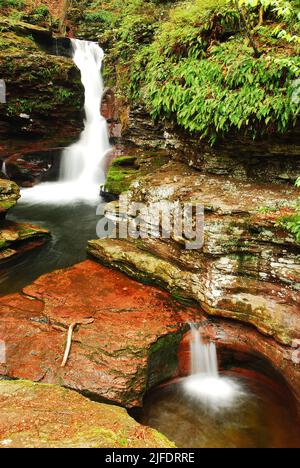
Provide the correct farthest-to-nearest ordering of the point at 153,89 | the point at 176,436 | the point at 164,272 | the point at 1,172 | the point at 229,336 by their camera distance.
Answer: the point at 1,172, the point at 153,89, the point at 164,272, the point at 229,336, the point at 176,436

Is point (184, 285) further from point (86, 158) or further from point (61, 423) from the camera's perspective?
point (86, 158)

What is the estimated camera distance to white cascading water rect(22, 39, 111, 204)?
1211 cm

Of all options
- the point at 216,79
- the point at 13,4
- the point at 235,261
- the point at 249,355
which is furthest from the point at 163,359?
the point at 13,4

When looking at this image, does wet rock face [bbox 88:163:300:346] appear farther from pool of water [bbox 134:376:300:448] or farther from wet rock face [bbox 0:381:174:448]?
wet rock face [bbox 0:381:174:448]

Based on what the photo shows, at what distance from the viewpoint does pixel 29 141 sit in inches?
516

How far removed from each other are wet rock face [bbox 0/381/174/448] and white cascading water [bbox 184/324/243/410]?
1674 millimetres

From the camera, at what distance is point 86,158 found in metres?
13.1

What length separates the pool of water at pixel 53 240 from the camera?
718 centimetres

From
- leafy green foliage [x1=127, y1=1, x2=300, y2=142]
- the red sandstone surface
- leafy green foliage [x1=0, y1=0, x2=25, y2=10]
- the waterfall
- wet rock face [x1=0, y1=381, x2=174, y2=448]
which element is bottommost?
the waterfall

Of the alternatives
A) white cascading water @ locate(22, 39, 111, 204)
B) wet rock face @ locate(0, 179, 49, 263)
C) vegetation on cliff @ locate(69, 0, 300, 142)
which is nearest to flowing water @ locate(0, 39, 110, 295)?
white cascading water @ locate(22, 39, 111, 204)

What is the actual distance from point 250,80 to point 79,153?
9148mm

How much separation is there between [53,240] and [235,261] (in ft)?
18.4
